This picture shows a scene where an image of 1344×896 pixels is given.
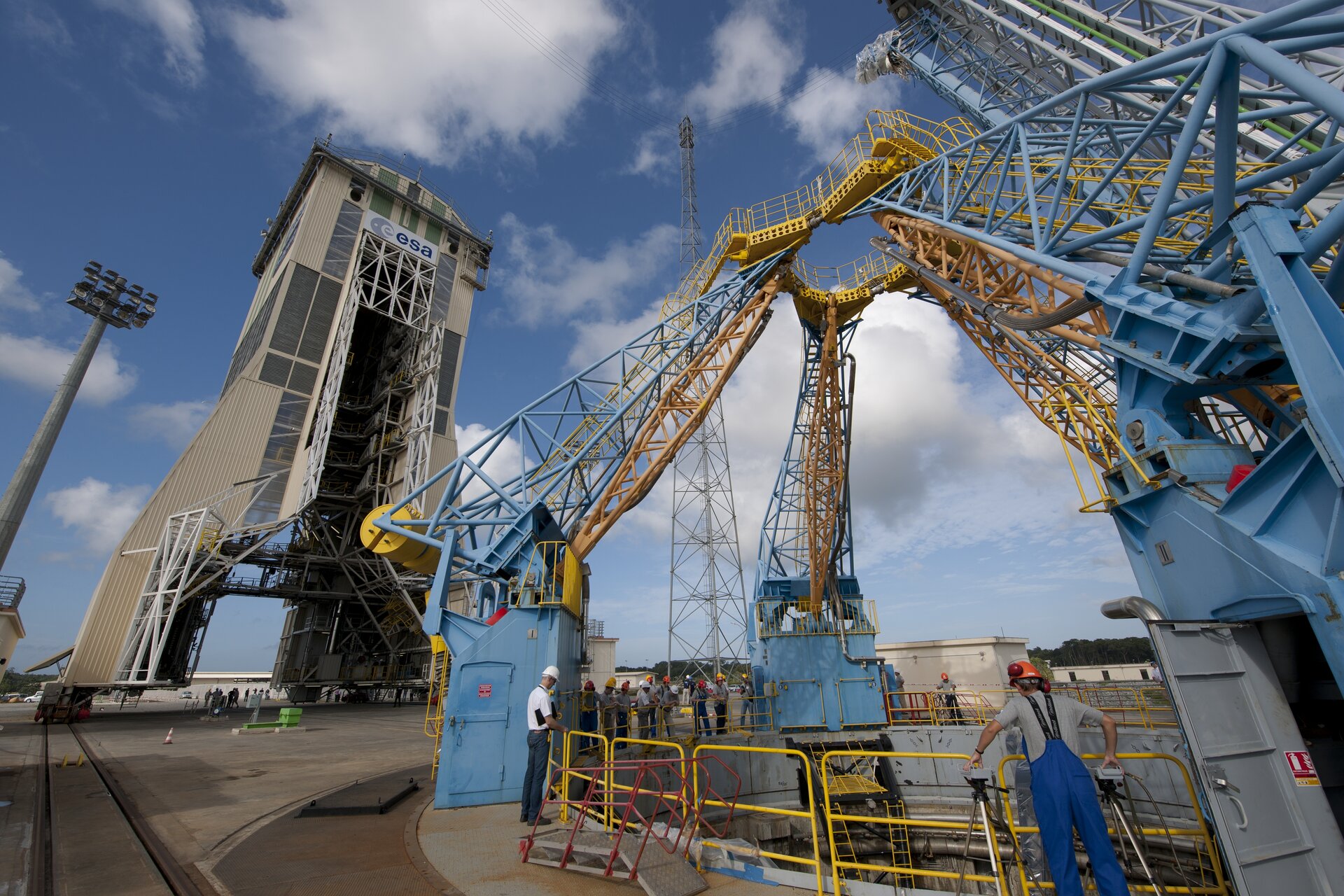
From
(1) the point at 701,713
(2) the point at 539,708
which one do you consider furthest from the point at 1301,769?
(1) the point at 701,713

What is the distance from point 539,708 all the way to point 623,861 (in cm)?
213

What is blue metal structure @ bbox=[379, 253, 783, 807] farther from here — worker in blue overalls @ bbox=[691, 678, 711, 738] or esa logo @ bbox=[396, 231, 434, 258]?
esa logo @ bbox=[396, 231, 434, 258]

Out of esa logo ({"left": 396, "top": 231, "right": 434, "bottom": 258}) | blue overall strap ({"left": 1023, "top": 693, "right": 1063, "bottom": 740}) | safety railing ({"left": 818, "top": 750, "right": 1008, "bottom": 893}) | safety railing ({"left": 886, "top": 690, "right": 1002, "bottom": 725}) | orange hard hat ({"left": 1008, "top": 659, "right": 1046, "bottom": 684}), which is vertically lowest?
safety railing ({"left": 818, "top": 750, "right": 1008, "bottom": 893})

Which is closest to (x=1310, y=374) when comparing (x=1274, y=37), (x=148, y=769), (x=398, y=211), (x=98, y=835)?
(x=1274, y=37)

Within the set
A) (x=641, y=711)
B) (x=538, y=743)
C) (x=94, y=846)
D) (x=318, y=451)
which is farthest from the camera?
(x=318, y=451)

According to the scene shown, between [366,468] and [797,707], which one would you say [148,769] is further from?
[366,468]

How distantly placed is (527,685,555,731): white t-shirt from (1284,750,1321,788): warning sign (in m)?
6.96

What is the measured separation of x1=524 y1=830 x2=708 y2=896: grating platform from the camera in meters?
5.05

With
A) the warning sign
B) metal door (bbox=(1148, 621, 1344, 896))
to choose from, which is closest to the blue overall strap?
metal door (bbox=(1148, 621, 1344, 896))

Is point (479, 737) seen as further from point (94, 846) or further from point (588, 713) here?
point (94, 846)

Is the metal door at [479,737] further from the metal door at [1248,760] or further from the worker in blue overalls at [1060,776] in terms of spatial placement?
the metal door at [1248,760]

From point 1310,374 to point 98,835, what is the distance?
41.6 feet

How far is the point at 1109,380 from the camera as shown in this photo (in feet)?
43.8

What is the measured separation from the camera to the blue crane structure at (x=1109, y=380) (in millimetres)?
4750
